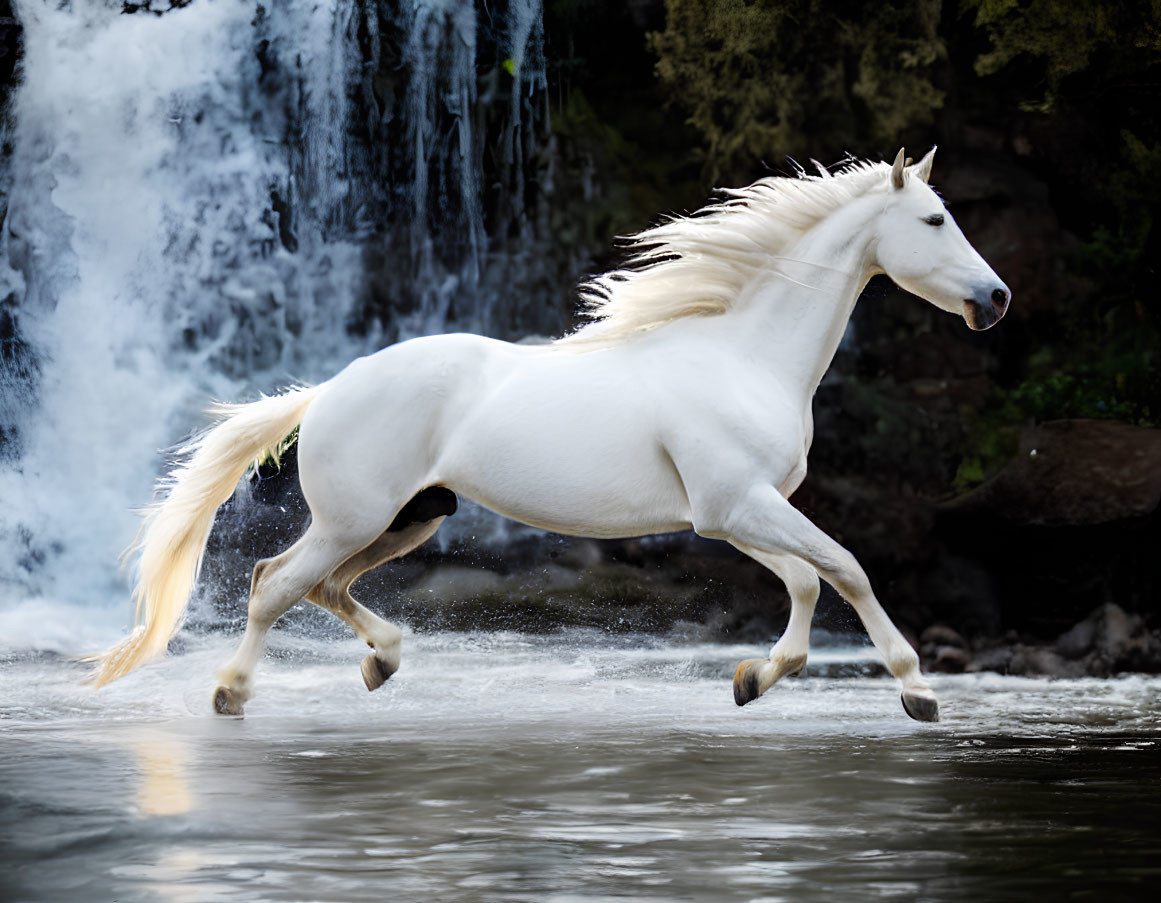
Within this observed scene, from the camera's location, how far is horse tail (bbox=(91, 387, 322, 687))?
5773mm

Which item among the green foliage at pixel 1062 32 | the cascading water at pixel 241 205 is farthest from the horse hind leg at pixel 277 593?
the green foliage at pixel 1062 32

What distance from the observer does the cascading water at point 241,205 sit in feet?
41.1

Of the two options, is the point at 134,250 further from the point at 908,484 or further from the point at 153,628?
the point at 153,628

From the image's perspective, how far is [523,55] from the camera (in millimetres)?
13109

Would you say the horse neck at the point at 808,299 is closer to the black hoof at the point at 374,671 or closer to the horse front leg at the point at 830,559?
the horse front leg at the point at 830,559

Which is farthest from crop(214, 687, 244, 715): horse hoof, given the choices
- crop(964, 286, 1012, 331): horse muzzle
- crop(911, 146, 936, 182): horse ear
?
crop(911, 146, 936, 182): horse ear

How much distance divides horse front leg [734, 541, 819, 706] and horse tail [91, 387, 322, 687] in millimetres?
1888

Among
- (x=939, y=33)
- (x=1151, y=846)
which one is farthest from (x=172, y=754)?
(x=939, y=33)

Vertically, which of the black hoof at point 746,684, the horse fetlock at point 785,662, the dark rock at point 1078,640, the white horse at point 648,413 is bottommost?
the dark rock at point 1078,640

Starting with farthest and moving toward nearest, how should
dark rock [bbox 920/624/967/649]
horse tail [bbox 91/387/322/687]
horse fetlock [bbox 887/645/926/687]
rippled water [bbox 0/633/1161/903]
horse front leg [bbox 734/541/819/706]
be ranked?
1. dark rock [bbox 920/624/967/649]
2. horse tail [bbox 91/387/322/687]
3. horse front leg [bbox 734/541/819/706]
4. horse fetlock [bbox 887/645/926/687]
5. rippled water [bbox 0/633/1161/903]

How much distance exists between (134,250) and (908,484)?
6.73 metres

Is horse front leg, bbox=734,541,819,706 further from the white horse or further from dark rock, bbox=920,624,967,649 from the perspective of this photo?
dark rock, bbox=920,624,967,649

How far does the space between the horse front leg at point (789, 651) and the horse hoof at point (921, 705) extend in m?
0.37

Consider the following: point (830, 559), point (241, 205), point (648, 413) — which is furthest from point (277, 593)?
point (241, 205)
